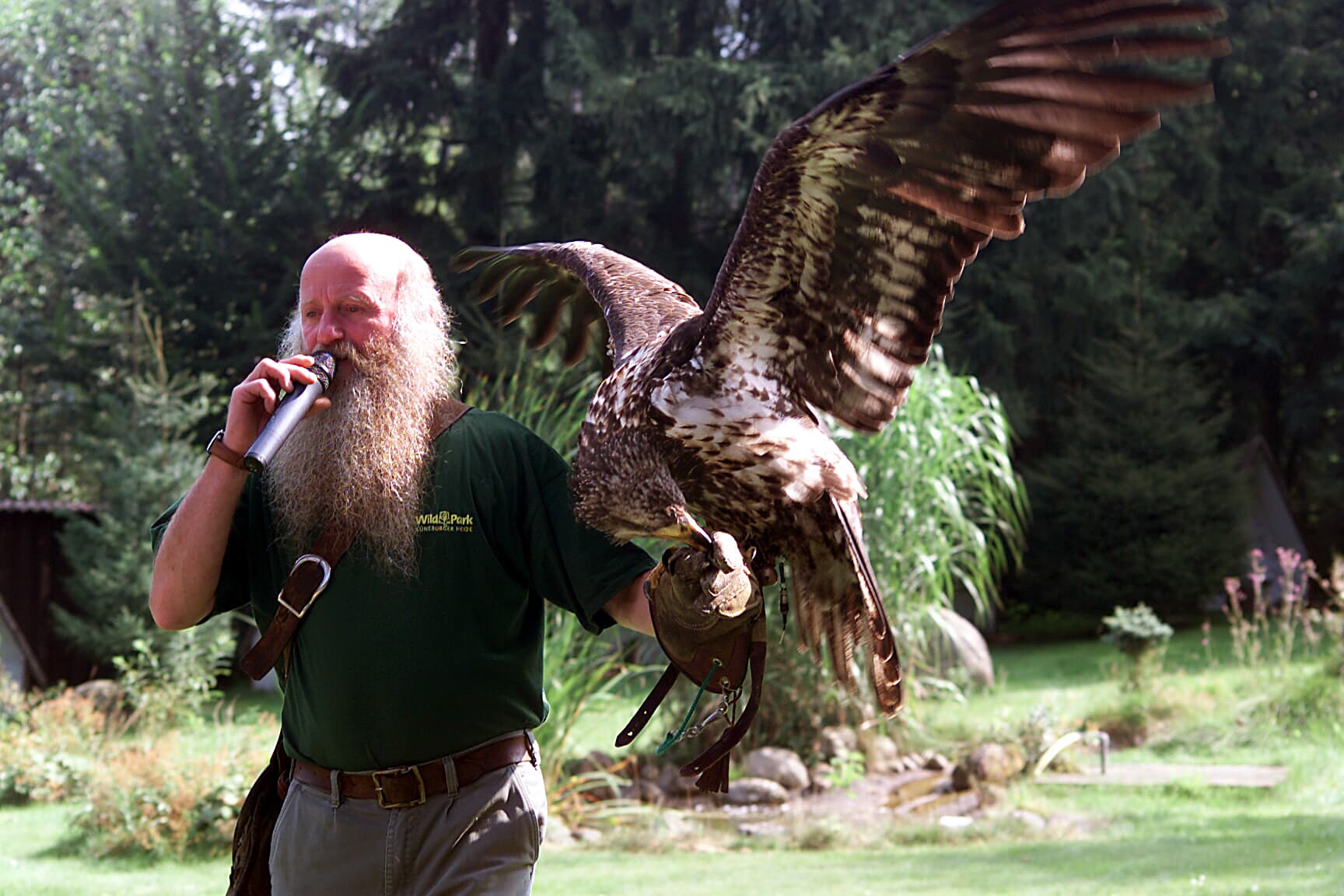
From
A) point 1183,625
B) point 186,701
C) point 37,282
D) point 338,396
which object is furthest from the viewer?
point 37,282

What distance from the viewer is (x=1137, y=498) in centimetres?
1617

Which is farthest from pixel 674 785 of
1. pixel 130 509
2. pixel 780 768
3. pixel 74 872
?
pixel 130 509

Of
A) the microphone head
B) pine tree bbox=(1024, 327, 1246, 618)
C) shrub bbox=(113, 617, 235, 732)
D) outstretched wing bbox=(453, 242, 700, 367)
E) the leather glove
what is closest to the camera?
the leather glove

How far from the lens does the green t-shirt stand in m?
2.53

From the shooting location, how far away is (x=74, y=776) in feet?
27.0

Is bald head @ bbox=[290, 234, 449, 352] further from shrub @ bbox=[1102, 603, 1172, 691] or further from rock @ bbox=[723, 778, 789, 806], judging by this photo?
shrub @ bbox=[1102, 603, 1172, 691]

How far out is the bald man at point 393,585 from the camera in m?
2.50

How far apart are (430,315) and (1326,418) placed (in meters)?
18.5

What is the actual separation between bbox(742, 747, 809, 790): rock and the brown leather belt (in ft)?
19.1

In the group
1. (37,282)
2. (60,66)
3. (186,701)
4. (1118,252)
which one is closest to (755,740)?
(186,701)

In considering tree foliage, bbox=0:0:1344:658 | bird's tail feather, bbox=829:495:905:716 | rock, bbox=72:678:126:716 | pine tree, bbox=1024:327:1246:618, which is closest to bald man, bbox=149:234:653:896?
bird's tail feather, bbox=829:495:905:716

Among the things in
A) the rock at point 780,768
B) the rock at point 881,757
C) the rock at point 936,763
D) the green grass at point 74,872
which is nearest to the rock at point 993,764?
the rock at point 936,763

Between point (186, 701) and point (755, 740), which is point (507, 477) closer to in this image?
point (755, 740)

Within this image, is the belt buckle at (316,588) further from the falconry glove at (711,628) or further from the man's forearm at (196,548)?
the falconry glove at (711,628)
